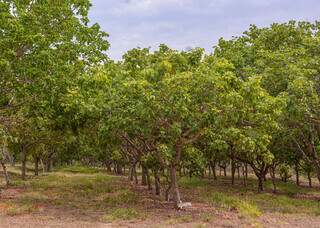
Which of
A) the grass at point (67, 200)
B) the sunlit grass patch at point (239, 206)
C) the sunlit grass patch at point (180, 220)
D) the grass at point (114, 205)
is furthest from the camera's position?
the grass at point (67, 200)

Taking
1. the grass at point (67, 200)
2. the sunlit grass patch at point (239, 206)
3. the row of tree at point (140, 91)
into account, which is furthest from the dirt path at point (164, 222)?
the row of tree at point (140, 91)

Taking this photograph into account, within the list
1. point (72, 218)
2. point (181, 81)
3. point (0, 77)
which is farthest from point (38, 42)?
point (72, 218)

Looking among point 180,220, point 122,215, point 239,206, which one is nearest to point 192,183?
point 239,206

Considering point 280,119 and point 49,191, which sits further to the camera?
point 49,191

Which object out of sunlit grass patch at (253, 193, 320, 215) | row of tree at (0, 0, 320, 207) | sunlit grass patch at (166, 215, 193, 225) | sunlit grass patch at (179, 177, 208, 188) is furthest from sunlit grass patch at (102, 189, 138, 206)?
sunlit grass patch at (179, 177, 208, 188)

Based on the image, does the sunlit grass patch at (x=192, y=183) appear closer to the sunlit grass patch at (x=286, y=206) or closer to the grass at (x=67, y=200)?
the grass at (x=67, y=200)

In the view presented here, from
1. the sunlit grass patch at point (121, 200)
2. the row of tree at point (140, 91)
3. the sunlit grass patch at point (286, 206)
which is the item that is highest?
the row of tree at point (140, 91)

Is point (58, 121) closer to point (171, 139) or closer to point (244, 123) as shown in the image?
point (171, 139)

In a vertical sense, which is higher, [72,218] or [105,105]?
[105,105]

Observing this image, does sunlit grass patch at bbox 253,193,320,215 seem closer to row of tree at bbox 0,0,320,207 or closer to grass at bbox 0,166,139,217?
row of tree at bbox 0,0,320,207

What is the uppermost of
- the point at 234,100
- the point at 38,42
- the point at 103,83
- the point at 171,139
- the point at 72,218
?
the point at 38,42

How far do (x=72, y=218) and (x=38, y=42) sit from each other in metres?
9.47

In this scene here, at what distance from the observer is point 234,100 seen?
21.4 meters

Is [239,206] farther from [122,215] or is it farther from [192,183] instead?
[192,183]
